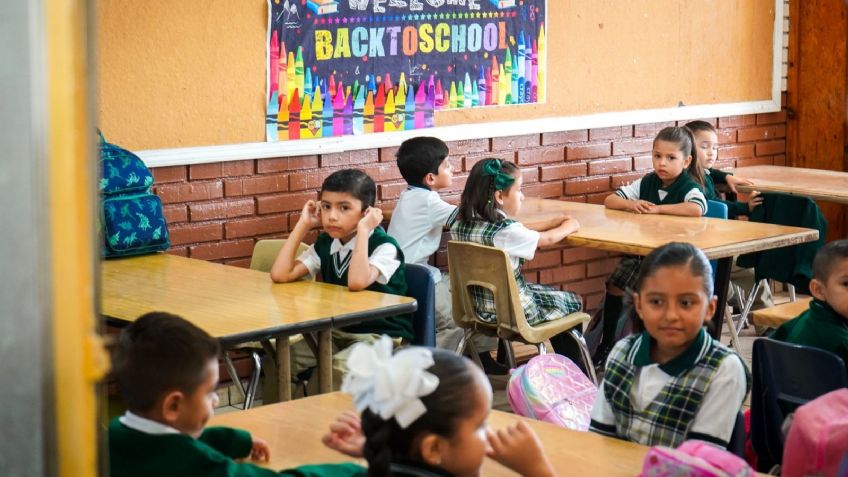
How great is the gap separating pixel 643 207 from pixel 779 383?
8.63 ft

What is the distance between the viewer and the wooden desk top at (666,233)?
15.5 feet

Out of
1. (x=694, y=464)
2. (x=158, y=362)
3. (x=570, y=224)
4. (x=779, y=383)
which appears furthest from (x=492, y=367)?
(x=694, y=464)

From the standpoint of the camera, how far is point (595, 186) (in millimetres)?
6453

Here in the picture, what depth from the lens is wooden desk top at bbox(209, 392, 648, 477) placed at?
214 centimetres

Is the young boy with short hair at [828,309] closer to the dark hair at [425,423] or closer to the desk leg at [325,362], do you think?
the desk leg at [325,362]

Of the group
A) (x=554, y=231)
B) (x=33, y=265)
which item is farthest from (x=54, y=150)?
(x=554, y=231)

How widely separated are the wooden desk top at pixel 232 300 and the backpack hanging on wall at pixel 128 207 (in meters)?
0.10

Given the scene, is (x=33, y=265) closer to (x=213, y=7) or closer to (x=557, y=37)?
(x=213, y=7)

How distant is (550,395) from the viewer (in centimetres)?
309

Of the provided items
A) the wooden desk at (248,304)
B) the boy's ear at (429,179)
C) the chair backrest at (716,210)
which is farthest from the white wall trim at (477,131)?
the chair backrest at (716,210)

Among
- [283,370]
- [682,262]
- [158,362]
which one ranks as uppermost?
[682,262]

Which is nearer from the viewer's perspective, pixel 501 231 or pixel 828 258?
pixel 828 258

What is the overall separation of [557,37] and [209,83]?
196 cm

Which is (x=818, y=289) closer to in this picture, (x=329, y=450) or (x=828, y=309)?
(x=828, y=309)
